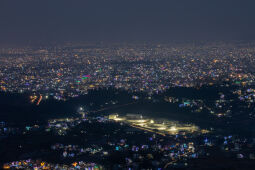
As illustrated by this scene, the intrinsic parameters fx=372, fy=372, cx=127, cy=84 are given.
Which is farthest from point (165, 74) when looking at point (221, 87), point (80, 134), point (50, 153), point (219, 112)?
point (50, 153)

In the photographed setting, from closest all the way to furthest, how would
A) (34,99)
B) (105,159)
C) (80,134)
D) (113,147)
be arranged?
(105,159) → (113,147) → (80,134) → (34,99)

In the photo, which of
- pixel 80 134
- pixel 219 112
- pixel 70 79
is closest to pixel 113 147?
pixel 80 134

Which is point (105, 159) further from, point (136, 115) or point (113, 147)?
point (136, 115)

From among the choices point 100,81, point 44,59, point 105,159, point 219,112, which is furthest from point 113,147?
point 44,59

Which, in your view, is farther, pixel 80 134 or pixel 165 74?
pixel 165 74

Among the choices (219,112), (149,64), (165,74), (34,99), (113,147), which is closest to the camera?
(113,147)

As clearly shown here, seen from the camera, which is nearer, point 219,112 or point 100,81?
point 219,112

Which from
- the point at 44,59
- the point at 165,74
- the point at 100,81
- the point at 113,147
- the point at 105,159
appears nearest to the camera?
the point at 105,159

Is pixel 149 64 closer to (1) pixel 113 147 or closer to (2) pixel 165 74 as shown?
(2) pixel 165 74

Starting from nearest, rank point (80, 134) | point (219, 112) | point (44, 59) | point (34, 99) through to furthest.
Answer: point (80, 134) < point (219, 112) < point (34, 99) < point (44, 59)
